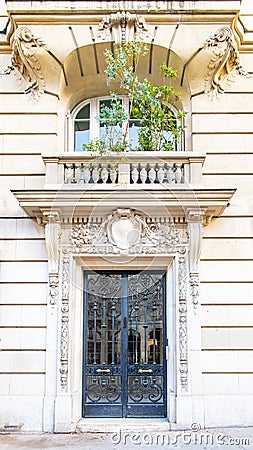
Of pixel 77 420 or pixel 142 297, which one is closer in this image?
pixel 77 420

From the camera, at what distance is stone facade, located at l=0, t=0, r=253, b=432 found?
→ 9547 mm

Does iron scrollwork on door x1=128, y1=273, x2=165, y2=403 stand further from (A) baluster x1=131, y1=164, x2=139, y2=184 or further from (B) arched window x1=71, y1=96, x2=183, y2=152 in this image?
(B) arched window x1=71, y1=96, x2=183, y2=152

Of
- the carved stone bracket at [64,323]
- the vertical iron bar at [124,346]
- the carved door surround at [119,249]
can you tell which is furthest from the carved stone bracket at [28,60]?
the vertical iron bar at [124,346]

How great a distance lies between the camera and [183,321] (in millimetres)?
9750

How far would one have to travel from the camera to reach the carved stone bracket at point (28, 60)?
34.5 feet

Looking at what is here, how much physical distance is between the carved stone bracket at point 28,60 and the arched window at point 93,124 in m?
1.24

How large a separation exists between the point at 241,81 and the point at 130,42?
264 centimetres

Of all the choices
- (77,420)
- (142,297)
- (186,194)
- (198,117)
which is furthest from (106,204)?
(77,420)

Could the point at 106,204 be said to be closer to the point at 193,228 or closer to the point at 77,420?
the point at 193,228

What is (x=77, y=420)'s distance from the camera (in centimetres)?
961

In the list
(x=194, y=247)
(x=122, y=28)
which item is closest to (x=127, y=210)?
(x=194, y=247)

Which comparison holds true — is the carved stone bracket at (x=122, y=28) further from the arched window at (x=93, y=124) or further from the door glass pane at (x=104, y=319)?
the door glass pane at (x=104, y=319)

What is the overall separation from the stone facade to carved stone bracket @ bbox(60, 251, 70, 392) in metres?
0.02

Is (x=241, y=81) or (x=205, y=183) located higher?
(x=241, y=81)
